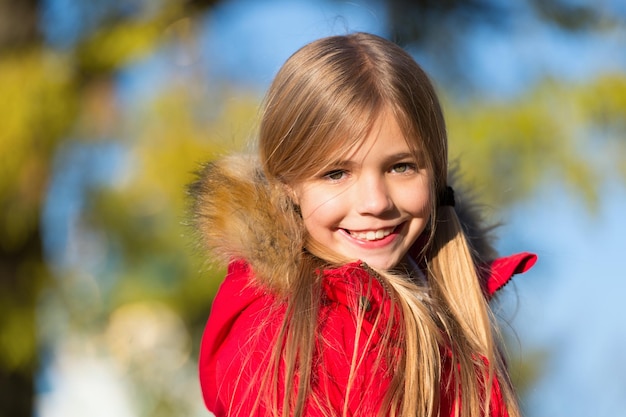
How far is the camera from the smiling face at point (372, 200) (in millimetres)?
1737

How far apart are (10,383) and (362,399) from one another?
139 inches

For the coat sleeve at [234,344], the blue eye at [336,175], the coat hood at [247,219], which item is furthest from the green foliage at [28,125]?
the blue eye at [336,175]

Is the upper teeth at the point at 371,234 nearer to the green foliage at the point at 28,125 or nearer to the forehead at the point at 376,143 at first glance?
the forehead at the point at 376,143

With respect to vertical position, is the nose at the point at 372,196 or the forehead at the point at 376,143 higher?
the forehead at the point at 376,143

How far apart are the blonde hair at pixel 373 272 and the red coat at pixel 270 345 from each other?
0.9 inches

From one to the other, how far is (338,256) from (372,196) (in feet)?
0.51

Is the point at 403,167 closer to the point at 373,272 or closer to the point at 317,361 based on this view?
the point at 373,272

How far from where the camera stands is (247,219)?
5.92 feet

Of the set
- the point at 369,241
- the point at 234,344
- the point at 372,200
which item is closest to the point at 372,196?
the point at 372,200

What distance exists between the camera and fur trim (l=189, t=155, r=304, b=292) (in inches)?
68.8

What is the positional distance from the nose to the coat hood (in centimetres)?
14

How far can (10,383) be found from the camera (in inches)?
187

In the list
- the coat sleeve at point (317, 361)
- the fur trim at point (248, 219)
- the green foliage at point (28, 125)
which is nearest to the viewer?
the coat sleeve at point (317, 361)

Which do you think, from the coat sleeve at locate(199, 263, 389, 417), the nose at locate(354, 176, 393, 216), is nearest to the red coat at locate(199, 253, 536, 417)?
the coat sleeve at locate(199, 263, 389, 417)
